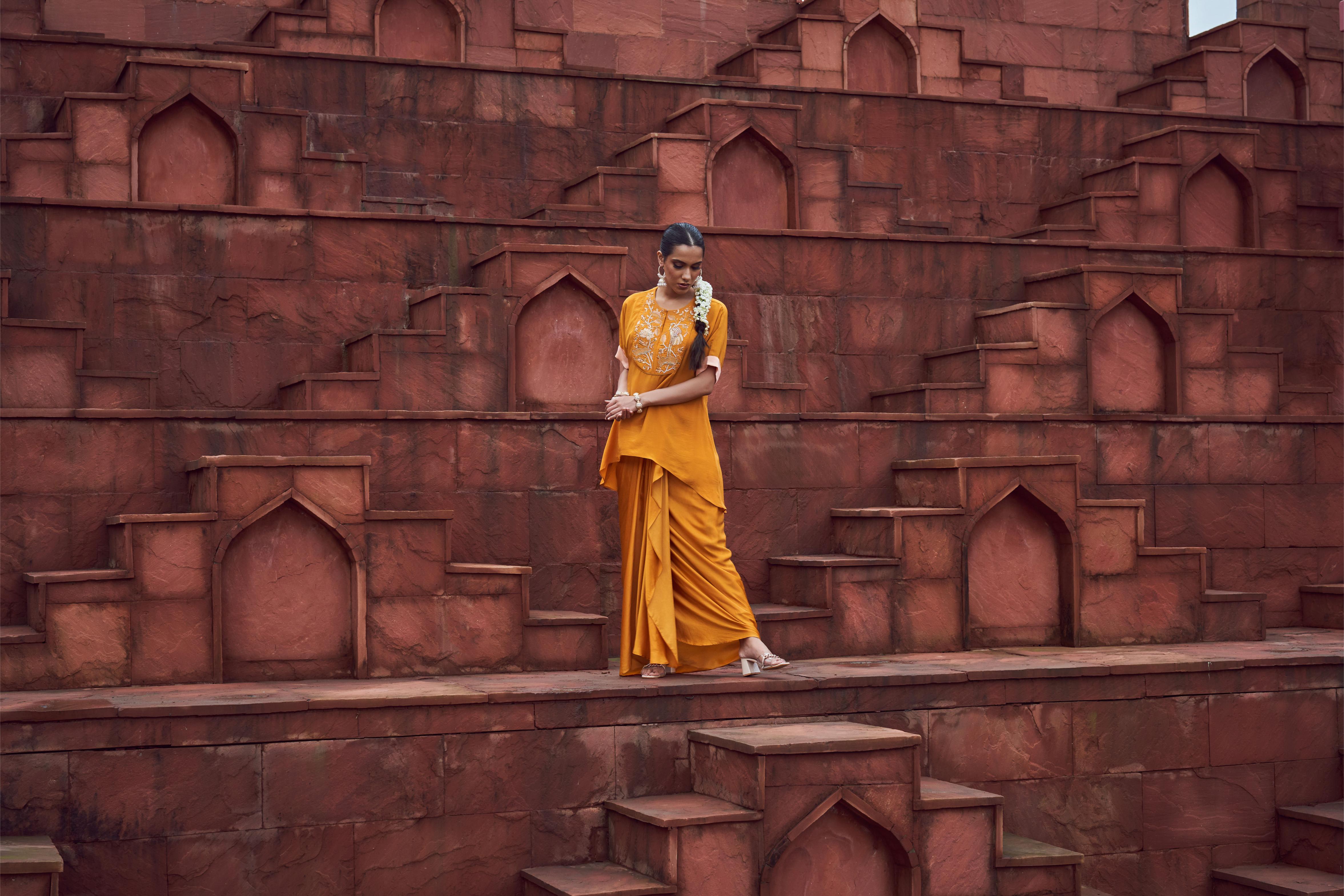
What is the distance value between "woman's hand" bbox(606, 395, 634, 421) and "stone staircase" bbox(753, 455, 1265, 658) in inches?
68.0

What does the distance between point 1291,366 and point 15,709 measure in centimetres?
1070

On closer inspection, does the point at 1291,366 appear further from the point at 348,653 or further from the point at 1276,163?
the point at 348,653

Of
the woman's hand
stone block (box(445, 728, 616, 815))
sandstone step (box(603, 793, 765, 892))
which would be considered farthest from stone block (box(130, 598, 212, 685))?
sandstone step (box(603, 793, 765, 892))

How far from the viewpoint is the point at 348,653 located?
8.99m

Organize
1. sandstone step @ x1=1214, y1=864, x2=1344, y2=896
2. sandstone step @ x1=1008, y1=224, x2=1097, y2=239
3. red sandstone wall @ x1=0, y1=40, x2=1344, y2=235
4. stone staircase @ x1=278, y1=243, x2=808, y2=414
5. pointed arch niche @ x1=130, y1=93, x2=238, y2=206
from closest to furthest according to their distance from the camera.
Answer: sandstone step @ x1=1214, y1=864, x2=1344, y2=896 → stone staircase @ x1=278, y1=243, x2=808, y2=414 → pointed arch niche @ x1=130, y1=93, x2=238, y2=206 → red sandstone wall @ x1=0, y1=40, x2=1344, y2=235 → sandstone step @ x1=1008, y1=224, x2=1097, y2=239

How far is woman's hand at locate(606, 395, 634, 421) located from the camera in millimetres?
8711

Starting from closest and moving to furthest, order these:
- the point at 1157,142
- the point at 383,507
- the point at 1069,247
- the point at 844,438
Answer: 1. the point at 383,507
2. the point at 844,438
3. the point at 1069,247
4. the point at 1157,142

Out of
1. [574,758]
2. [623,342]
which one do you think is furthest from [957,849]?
[623,342]

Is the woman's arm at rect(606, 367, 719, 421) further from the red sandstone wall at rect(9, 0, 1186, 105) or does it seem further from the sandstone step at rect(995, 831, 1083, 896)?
the red sandstone wall at rect(9, 0, 1186, 105)

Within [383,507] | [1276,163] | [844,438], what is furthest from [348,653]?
[1276,163]

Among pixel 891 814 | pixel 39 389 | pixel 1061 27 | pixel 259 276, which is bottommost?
pixel 891 814

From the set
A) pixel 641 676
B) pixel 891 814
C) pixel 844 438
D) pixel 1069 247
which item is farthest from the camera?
pixel 1069 247

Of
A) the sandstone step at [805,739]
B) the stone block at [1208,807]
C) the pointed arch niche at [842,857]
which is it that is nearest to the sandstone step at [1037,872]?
the pointed arch niche at [842,857]

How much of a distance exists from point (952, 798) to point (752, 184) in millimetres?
6685
